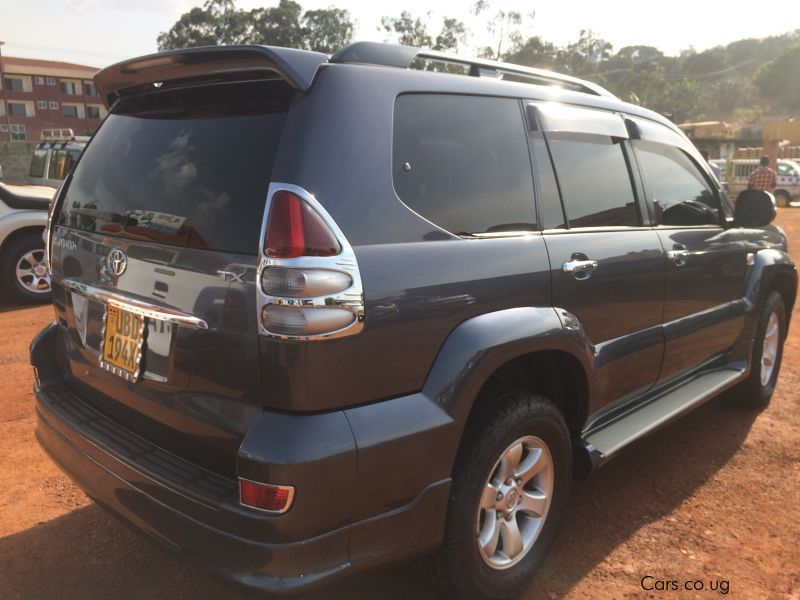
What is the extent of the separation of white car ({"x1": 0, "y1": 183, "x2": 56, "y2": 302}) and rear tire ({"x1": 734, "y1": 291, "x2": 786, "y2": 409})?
698cm

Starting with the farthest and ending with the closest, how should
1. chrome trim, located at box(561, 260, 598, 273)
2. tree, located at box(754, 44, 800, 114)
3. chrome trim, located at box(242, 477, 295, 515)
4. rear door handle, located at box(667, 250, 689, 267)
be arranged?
tree, located at box(754, 44, 800, 114) < rear door handle, located at box(667, 250, 689, 267) < chrome trim, located at box(561, 260, 598, 273) < chrome trim, located at box(242, 477, 295, 515)

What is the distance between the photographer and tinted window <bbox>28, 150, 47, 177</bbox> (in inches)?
382

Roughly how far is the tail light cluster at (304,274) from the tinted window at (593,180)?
1246mm

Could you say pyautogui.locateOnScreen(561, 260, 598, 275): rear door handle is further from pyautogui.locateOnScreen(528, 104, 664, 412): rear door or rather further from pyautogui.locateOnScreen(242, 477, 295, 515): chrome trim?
pyautogui.locateOnScreen(242, 477, 295, 515): chrome trim

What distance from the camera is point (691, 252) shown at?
3309mm

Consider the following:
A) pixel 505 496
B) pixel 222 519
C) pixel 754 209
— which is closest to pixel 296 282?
pixel 222 519

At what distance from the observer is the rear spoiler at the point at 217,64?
1853mm

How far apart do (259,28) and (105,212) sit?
64281 mm

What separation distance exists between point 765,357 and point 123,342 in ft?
13.5

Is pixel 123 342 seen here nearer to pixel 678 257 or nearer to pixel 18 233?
pixel 678 257

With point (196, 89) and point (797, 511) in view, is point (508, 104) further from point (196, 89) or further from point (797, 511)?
point (797, 511)

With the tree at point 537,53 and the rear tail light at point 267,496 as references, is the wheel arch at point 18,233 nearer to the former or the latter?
the rear tail light at point 267,496

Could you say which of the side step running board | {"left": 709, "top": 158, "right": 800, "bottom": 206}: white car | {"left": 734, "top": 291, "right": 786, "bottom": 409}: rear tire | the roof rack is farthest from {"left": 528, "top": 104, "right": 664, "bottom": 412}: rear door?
{"left": 709, "top": 158, "right": 800, "bottom": 206}: white car

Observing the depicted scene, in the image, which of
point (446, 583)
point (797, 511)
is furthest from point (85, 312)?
point (797, 511)
